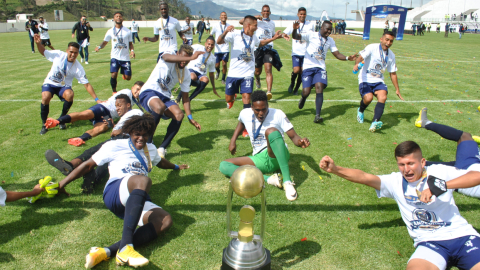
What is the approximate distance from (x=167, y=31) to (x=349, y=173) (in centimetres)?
879

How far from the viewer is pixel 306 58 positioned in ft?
25.7

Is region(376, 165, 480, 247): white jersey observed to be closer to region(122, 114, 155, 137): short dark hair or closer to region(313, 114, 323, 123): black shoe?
region(122, 114, 155, 137): short dark hair

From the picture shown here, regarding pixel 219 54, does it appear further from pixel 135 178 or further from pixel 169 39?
pixel 135 178

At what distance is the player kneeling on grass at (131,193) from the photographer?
2.97 meters

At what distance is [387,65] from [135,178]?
595 cm

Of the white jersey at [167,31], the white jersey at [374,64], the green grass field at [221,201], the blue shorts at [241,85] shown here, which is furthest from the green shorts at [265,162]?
the white jersey at [167,31]

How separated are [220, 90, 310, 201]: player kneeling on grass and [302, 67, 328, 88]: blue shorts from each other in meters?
3.26

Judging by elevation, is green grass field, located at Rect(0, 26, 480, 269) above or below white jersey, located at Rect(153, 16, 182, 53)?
below

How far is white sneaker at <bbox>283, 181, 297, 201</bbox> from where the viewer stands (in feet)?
13.7

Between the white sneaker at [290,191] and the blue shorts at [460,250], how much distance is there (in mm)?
1638

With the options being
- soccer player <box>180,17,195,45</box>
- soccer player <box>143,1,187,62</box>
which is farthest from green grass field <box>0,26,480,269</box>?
soccer player <box>180,17,195,45</box>

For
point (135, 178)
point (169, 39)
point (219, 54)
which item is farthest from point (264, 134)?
point (219, 54)

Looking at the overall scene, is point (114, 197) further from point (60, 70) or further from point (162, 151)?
point (60, 70)

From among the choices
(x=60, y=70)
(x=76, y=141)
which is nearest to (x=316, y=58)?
(x=76, y=141)
